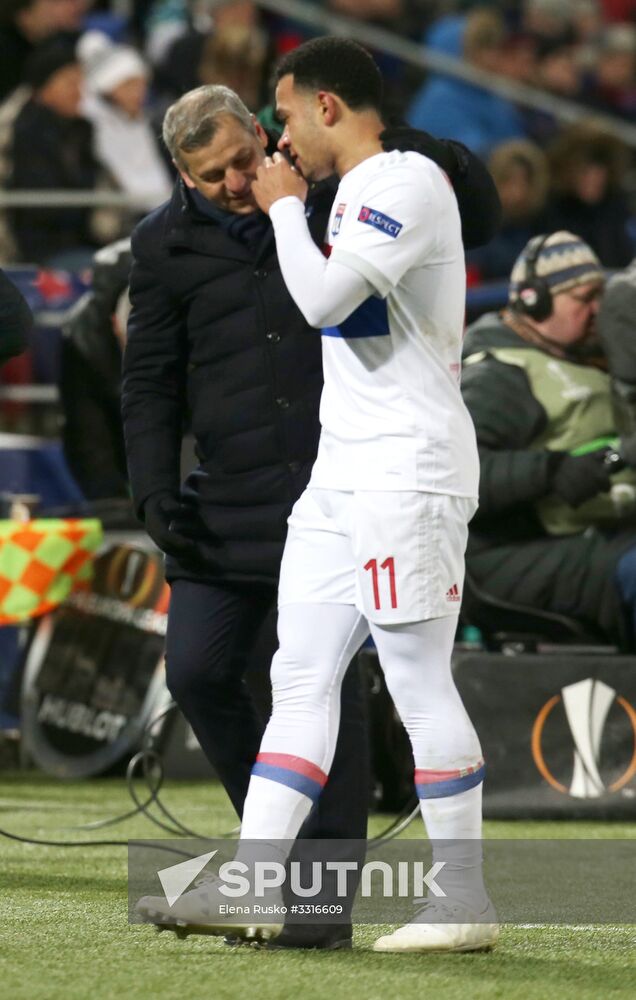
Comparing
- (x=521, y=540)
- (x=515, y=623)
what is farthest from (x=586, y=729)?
(x=521, y=540)

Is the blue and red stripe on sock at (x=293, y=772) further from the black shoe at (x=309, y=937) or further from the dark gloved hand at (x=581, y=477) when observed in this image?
the dark gloved hand at (x=581, y=477)

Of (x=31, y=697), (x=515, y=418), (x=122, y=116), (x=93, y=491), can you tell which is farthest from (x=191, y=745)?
(x=122, y=116)

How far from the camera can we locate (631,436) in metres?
6.20

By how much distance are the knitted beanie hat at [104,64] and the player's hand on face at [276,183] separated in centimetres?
684

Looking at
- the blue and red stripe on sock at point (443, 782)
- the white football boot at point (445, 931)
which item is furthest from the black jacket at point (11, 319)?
the white football boot at point (445, 931)

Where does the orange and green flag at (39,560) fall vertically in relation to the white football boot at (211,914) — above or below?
below

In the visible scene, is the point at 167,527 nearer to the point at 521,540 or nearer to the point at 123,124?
the point at 521,540

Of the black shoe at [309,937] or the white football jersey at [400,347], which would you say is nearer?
the white football jersey at [400,347]

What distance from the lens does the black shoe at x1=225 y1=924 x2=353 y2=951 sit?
155 inches

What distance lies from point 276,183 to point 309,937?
4.68 ft

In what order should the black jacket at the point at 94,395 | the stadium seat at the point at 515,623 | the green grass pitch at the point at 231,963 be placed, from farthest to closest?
the black jacket at the point at 94,395 < the stadium seat at the point at 515,623 < the green grass pitch at the point at 231,963

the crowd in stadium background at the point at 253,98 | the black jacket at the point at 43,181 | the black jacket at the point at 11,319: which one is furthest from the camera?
the crowd in stadium background at the point at 253,98

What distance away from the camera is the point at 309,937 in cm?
393

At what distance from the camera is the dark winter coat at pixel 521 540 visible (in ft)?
20.7
